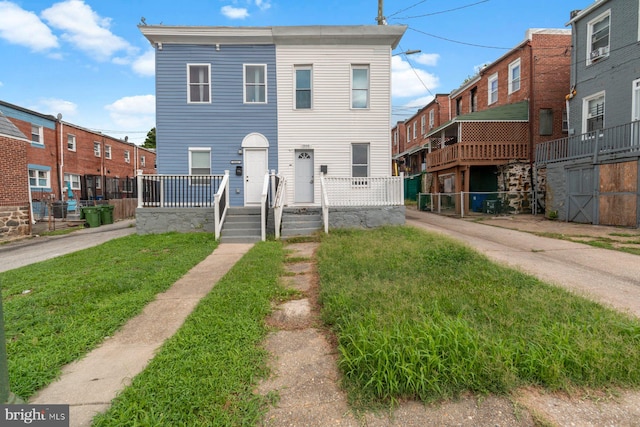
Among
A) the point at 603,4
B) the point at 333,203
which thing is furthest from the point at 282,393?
the point at 603,4

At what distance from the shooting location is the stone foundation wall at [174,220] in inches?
415

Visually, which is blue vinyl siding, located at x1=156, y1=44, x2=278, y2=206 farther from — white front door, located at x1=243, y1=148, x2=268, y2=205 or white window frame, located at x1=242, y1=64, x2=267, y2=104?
white front door, located at x1=243, y1=148, x2=268, y2=205

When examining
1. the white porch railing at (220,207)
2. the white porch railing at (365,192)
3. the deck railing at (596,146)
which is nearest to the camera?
the white porch railing at (220,207)

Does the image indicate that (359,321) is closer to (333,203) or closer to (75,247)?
(333,203)

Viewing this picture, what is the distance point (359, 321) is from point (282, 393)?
1.02m

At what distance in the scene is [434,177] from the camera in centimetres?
2445

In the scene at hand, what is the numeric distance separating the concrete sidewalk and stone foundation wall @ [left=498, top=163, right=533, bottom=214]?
17.7m

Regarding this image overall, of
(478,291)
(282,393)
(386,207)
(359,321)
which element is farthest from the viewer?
(386,207)

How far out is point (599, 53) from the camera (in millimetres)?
14047

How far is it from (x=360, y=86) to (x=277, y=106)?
3.33 metres

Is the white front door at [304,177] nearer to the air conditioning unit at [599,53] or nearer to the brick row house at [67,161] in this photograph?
the air conditioning unit at [599,53]

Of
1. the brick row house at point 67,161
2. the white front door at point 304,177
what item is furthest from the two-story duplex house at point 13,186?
the white front door at point 304,177

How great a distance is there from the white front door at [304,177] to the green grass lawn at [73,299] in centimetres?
537

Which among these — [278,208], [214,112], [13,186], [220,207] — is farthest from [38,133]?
[278,208]
